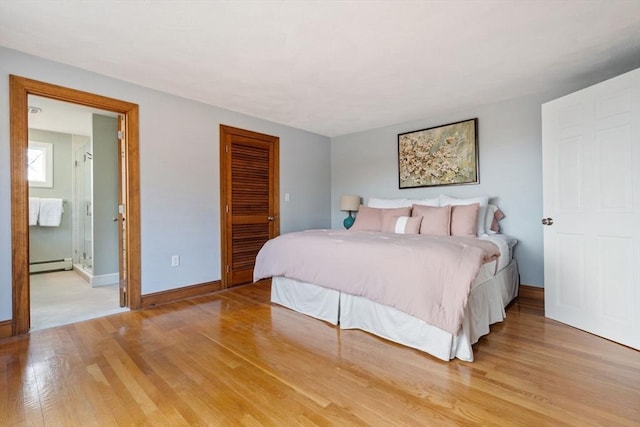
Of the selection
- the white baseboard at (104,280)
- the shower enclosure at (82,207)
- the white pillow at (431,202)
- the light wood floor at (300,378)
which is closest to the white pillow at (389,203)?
the white pillow at (431,202)

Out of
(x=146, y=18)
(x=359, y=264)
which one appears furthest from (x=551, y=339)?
(x=146, y=18)

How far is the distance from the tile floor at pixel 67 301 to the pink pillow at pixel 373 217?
107 inches

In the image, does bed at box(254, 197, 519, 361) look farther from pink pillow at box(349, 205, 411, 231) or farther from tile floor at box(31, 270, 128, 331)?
tile floor at box(31, 270, 128, 331)

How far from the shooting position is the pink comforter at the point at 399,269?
186 centimetres

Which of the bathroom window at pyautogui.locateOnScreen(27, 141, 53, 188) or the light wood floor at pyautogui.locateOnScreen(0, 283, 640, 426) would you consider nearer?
the light wood floor at pyautogui.locateOnScreen(0, 283, 640, 426)

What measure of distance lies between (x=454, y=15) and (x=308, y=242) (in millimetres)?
2048

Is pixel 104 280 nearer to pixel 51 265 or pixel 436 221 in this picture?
pixel 51 265

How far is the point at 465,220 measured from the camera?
3.08m

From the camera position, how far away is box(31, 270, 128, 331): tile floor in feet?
8.85

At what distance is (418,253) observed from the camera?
207 cm

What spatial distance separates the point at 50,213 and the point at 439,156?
6.00 metres

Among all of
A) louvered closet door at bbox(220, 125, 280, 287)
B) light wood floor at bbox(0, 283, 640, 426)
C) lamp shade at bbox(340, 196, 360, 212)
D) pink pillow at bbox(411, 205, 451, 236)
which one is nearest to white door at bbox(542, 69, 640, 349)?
light wood floor at bbox(0, 283, 640, 426)

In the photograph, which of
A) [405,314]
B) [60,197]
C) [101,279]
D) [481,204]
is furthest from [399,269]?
[60,197]

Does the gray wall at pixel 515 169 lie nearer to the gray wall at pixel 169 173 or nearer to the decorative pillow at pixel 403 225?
the decorative pillow at pixel 403 225
